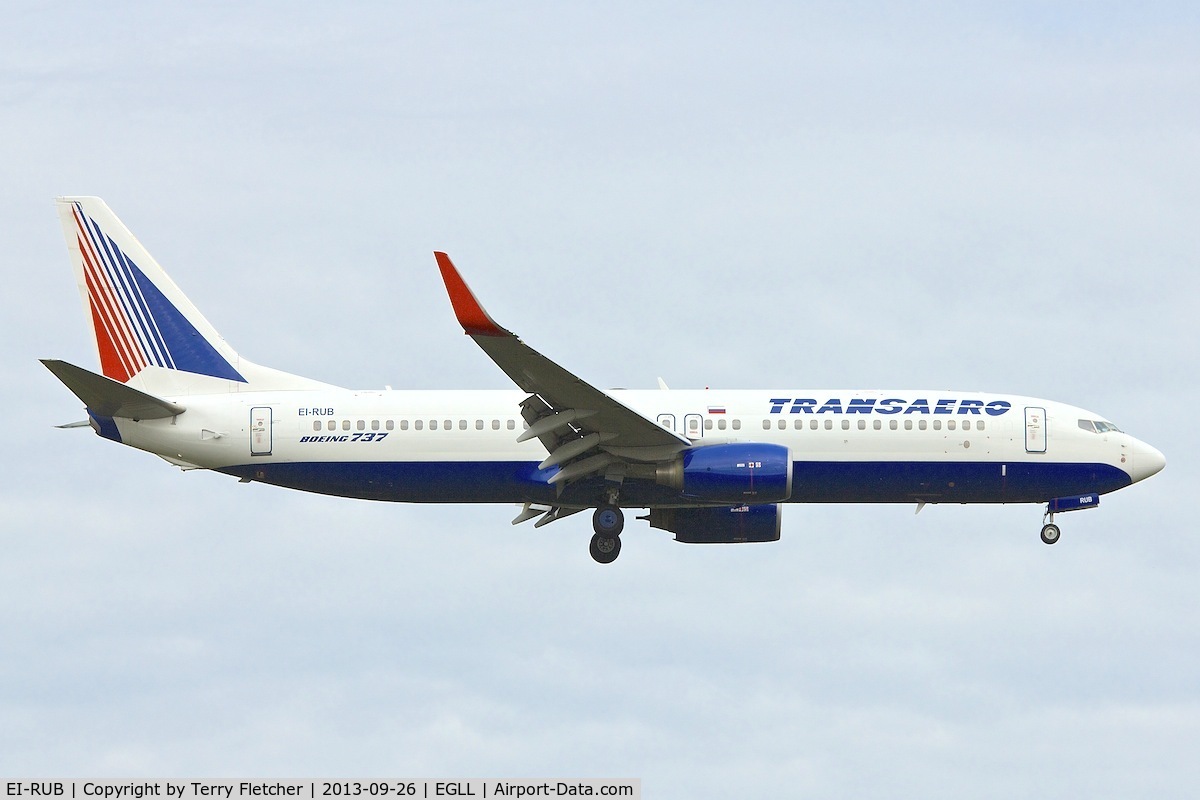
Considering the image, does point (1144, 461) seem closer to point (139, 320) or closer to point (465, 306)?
point (465, 306)

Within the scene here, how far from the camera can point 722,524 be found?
50.7 m

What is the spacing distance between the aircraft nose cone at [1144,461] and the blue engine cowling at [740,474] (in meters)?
9.67

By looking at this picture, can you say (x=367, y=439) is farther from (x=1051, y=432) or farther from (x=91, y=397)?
(x=1051, y=432)

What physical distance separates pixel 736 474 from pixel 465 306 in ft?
27.5

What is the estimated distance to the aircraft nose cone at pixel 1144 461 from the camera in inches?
1939

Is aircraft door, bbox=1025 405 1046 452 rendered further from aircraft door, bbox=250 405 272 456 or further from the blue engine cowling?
aircraft door, bbox=250 405 272 456

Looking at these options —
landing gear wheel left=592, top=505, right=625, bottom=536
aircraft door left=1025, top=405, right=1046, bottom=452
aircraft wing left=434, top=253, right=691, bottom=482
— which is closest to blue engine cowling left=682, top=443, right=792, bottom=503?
aircraft wing left=434, top=253, right=691, bottom=482

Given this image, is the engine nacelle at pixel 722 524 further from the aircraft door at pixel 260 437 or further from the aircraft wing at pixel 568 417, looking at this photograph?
the aircraft door at pixel 260 437

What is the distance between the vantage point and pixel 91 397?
47.8 meters

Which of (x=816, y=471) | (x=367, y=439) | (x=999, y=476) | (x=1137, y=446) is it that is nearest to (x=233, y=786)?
→ (x=367, y=439)

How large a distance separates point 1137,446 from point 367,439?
20.0 meters

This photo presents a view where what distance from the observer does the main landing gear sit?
48.5 meters

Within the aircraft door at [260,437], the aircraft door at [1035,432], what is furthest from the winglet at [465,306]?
the aircraft door at [1035,432]

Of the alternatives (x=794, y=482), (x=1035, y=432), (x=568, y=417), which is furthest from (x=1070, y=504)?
(x=568, y=417)
